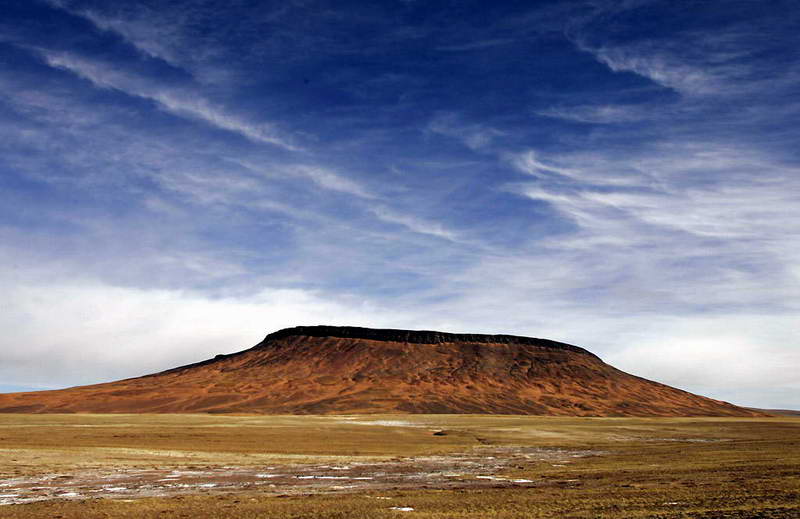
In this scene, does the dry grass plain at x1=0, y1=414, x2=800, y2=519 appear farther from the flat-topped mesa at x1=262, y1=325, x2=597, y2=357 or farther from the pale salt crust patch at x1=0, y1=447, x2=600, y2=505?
the flat-topped mesa at x1=262, y1=325, x2=597, y2=357

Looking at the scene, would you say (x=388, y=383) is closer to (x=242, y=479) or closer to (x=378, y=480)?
(x=242, y=479)

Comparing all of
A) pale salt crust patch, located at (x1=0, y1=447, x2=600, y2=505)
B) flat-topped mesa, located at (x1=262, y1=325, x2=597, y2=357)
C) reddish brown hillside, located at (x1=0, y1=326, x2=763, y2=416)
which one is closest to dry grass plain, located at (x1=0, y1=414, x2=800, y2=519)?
pale salt crust patch, located at (x1=0, y1=447, x2=600, y2=505)

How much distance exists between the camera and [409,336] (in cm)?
16212

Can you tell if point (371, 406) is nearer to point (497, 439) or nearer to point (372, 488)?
point (497, 439)

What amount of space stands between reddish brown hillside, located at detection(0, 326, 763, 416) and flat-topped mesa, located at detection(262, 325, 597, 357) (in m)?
0.25

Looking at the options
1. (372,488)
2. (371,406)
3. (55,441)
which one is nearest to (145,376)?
(371,406)

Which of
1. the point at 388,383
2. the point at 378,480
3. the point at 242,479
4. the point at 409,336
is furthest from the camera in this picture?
the point at 409,336

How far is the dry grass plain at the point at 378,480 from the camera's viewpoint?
54.6ft

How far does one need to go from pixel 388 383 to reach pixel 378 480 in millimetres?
108066

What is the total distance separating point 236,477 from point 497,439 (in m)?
27.6

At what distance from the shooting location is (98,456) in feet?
100

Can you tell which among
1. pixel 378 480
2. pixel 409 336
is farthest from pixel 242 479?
pixel 409 336

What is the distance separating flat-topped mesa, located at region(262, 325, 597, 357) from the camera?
529 ft

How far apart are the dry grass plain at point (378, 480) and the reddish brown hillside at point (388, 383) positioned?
6936 cm
